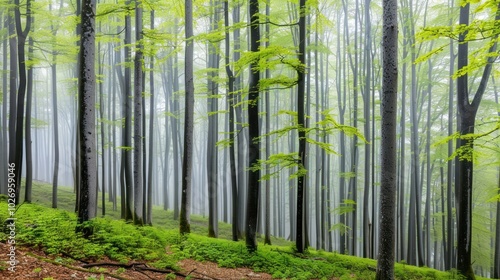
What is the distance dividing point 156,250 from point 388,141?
5.83 meters

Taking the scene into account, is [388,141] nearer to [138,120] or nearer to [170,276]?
[170,276]

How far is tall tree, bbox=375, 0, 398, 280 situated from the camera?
5801mm

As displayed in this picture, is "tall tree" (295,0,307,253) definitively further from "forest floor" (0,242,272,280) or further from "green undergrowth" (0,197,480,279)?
"forest floor" (0,242,272,280)

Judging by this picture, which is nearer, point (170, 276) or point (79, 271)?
point (79, 271)

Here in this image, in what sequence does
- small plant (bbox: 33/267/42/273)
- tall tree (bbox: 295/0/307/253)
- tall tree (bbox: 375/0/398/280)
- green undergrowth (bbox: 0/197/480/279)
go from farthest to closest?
tall tree (bbox: 295/0/307/253) → tall tree (bbox: 375/0/398/280) → green undergrowth (bbox: 0/197/480/279) → small plant (bbox: 33/267/42/273)

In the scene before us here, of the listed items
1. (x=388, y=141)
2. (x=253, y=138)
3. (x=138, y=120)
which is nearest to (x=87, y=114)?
(x=253, y=138)

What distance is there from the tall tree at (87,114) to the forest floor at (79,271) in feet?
4.09

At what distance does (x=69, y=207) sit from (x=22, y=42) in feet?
38.9

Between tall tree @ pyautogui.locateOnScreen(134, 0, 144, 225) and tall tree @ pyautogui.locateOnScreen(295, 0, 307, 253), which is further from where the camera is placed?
tall tree @ pyautogui.locateOnScreen(134, 0, 144, 225)

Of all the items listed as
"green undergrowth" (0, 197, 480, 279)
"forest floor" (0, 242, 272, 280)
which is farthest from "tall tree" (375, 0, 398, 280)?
"forest floor" (0, 242, 272, 280)

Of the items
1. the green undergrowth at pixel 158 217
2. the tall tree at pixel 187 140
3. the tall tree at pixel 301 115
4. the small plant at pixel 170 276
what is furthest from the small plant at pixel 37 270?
the green undergrowth at pixel 158 217

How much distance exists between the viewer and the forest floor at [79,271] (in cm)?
405

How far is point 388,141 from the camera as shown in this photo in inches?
231

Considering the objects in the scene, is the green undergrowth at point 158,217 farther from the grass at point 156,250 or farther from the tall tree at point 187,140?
the grass at point 156,250
